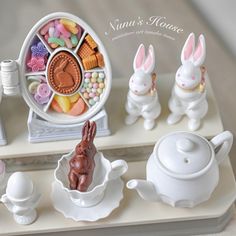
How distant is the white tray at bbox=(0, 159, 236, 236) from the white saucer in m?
0.01

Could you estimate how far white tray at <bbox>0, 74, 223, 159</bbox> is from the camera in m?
1.07

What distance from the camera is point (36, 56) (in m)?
1.01

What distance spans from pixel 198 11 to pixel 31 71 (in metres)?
0.66

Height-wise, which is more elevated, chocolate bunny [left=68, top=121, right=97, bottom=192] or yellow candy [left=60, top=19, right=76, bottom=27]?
yellow candy [left=60, top=19, right=76, bottom=27]

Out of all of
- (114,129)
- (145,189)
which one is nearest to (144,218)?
(145,189)

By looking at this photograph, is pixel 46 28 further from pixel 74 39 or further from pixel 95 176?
pixel 95 176

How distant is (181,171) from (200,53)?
0.22 meters

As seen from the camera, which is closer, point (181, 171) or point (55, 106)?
point (181, 171)

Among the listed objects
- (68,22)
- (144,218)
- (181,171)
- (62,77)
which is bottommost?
(144,218)

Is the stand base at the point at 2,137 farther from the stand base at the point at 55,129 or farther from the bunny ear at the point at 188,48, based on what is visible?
the bunny ear at the point at 188,48

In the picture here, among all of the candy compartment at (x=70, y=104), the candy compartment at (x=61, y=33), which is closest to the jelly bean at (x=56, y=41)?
the candy compartment at (x=61, y=33)

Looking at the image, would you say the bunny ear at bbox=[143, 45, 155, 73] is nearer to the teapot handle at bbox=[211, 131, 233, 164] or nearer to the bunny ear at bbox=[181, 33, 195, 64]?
the bunny ear at bbox=[181, 33, 195, 64]

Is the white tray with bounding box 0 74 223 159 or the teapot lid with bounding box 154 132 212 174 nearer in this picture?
the teapot lid with bounding box 154 132 212 174

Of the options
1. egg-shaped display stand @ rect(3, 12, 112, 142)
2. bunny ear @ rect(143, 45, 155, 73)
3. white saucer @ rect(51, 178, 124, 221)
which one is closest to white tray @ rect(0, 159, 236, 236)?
white saucer @ rect(51, 178, 124, 221)
